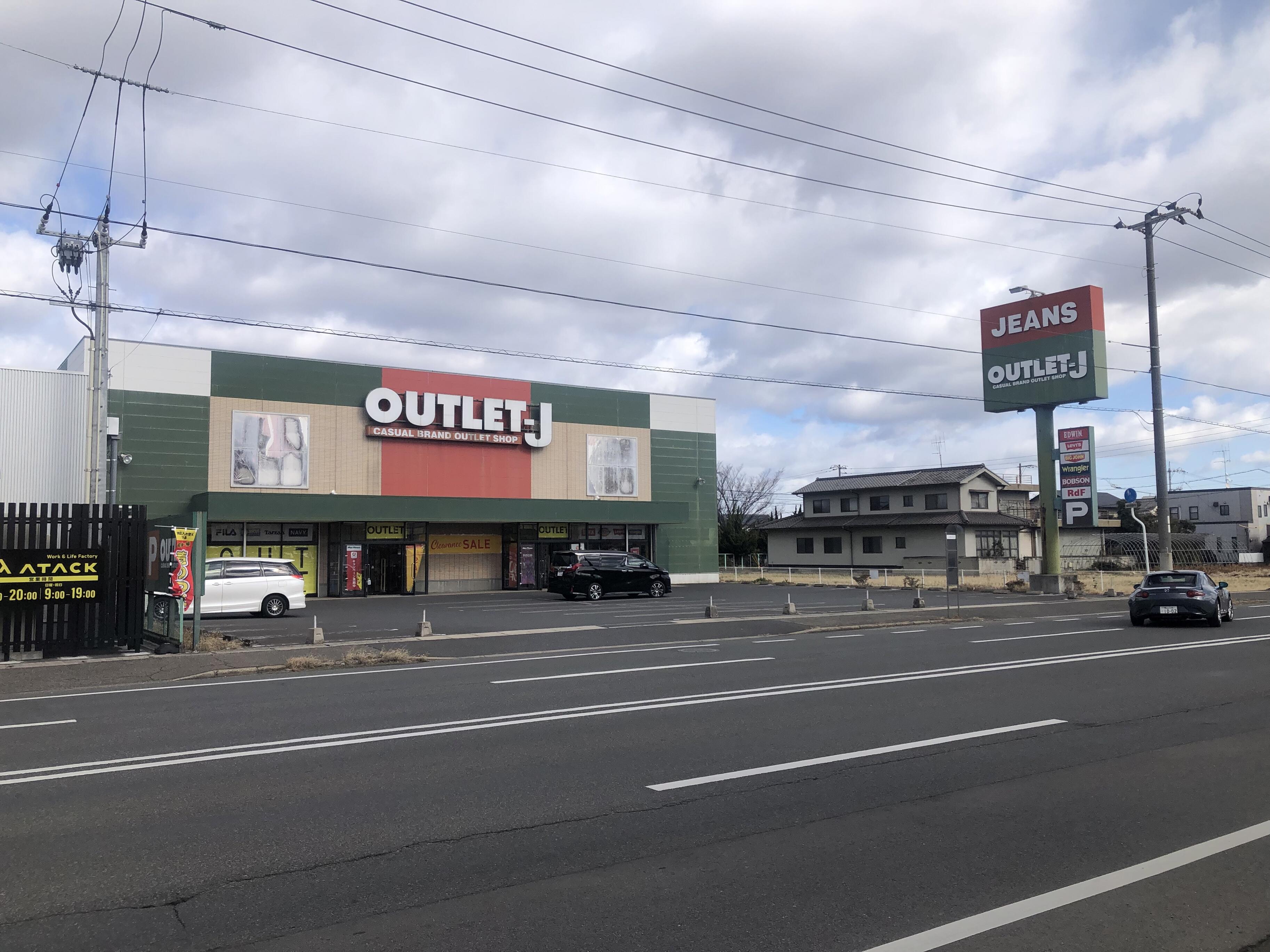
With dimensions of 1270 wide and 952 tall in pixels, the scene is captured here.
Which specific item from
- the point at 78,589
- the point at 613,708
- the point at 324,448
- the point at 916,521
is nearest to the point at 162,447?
the point at 324,448

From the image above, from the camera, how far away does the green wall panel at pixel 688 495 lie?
152ft

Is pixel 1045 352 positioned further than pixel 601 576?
Yes

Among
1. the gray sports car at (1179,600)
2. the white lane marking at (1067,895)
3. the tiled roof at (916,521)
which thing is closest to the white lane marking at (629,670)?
the white lane marking at (1067,895)

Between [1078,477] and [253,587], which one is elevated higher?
[1078,477]

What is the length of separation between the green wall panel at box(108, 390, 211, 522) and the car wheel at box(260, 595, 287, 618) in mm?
10056

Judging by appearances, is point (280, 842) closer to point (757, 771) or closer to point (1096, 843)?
point (757, 771)

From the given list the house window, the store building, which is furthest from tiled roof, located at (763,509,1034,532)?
the store building

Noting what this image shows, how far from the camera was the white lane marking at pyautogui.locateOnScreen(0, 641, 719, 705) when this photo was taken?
1254 centimetres

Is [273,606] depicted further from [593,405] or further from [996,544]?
[996,544]

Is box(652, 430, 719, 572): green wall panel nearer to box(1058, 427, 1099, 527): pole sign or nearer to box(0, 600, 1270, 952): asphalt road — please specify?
box(1058, 427, 1099, 527): pole sign

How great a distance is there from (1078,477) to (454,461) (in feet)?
82.2

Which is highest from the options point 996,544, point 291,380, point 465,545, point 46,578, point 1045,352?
point 1045,352

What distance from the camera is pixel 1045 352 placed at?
3647 centimetres

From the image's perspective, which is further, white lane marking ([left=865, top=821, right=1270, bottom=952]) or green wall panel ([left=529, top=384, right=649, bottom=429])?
green wall panel ([left=529, top=384, right=649, bottom=429])
